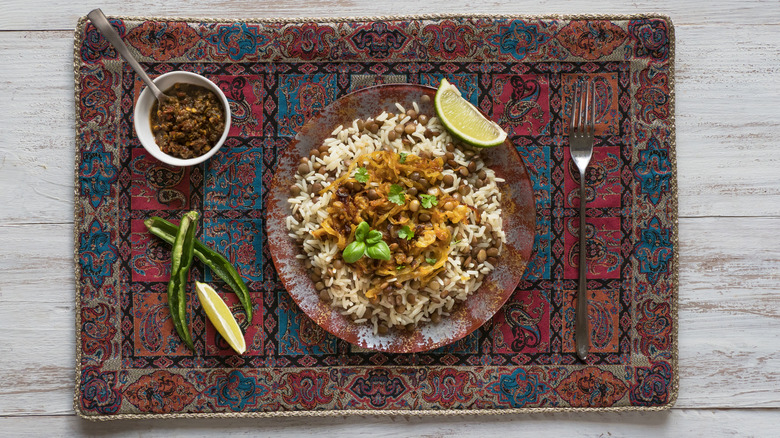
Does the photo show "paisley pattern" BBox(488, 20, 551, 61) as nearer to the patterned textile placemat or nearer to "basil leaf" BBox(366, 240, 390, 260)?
the patterned textile placemat

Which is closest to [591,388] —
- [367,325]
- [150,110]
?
[367,325]

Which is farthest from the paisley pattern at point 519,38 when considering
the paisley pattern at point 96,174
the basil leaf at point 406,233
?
the paisley pattern at point 96,174

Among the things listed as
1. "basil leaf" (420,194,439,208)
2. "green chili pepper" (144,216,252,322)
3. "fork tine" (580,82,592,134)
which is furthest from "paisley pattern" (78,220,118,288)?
"fork tine" (580,82,592,134)

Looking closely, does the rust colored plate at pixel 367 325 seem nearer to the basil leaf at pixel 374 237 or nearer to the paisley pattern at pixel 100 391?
the basil leaf at pixel 374 237

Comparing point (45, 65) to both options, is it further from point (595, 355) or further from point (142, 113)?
point (595, 355)

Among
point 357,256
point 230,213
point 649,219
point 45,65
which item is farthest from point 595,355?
point 45,65

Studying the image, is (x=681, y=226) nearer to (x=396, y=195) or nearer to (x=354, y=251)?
(x=396, y=195)
